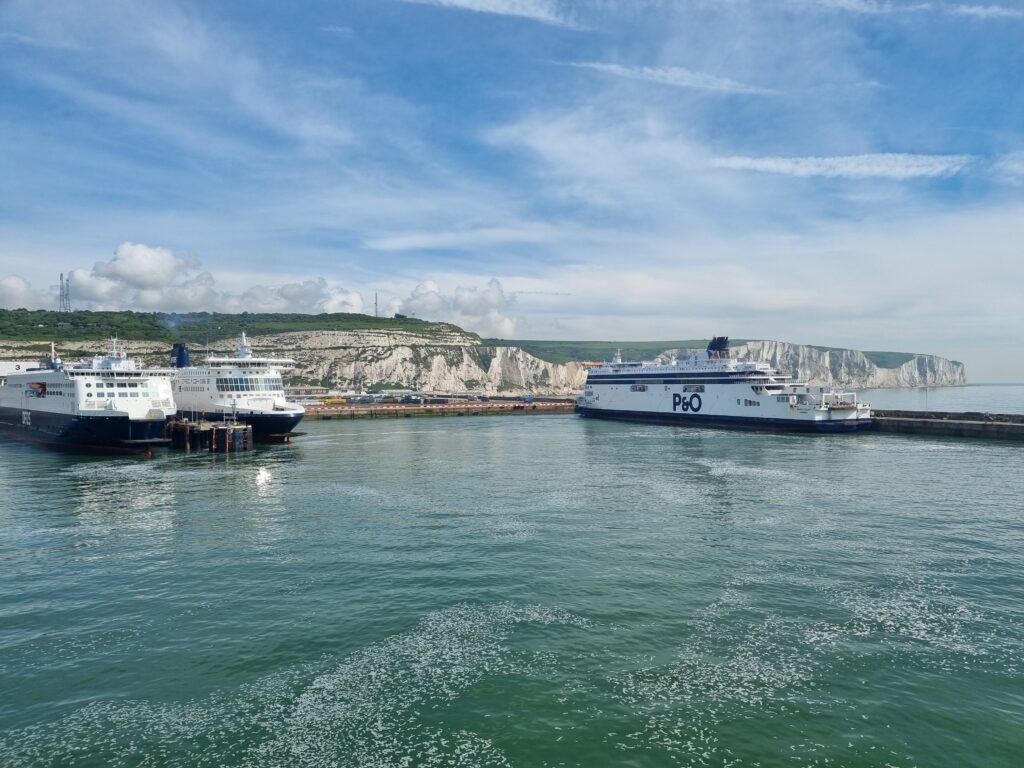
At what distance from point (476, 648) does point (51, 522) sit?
88.5 ft

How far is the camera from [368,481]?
42688 mm

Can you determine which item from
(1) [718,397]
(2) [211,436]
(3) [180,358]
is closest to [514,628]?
(2) [211,436]

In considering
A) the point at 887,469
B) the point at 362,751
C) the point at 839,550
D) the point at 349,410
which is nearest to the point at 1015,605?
the point at 839,550

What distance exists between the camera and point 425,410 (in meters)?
119

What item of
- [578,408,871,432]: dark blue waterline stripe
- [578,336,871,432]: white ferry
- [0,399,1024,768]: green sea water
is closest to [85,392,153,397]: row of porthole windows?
[0,399,1024,768]: green sea water

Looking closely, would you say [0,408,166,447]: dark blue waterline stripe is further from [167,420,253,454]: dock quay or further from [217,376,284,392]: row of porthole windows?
[217,376,284,392]: row of porthole windows

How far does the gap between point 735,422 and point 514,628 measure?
239 ft

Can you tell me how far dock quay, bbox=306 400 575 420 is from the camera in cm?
11150

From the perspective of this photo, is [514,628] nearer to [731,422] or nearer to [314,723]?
[314,723]

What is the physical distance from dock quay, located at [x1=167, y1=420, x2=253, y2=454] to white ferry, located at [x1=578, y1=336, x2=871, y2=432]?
205 ft

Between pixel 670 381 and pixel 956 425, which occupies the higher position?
pixel 670 381

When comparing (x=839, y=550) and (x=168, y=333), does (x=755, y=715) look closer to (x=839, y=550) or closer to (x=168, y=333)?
(x=839, y=550)

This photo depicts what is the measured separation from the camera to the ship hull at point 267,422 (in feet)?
218

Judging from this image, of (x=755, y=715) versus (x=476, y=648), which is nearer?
(x=755, y=715)
